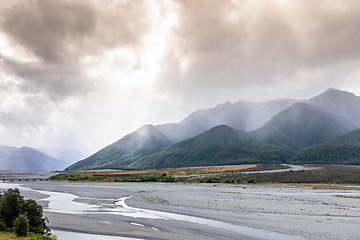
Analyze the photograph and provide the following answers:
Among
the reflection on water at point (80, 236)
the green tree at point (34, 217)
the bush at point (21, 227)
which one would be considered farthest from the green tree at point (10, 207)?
the reflection on water at point (80, 236)

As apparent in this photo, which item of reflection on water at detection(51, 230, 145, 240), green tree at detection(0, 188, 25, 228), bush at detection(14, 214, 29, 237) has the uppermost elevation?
green tree at detection(0, 188, 25, 228)

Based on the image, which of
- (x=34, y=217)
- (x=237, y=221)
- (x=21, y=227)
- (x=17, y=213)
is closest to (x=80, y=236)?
(x=34, y=217)

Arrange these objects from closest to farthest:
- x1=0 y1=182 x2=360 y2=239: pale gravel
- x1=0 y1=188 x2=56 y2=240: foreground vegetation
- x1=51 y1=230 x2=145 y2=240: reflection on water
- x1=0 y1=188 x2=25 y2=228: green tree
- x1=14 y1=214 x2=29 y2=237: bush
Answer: x1=14 y1=214 x2=29 y2=237: bush, x1=0 y1=188 x2=56 y2=240: foreground vegetation, x1=0 y1=188 x2=25 y2=228: green tree, x1=51 y1=230 x2=145 y2=240: reflection on water, x1=0 y1=182 x2=360 y2=239: pale gravel

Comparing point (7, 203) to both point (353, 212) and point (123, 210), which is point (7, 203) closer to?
point (123, 210)

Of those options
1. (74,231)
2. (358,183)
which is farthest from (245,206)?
(358,183)

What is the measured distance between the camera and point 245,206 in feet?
140

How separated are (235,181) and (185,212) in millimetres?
68223

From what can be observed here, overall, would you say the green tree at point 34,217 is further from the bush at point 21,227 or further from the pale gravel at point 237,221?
the pale gravel at point 237,221

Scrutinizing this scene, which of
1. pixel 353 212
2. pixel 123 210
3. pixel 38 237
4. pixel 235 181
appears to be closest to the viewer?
pixel 38 237

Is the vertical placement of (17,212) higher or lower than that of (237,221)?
higher

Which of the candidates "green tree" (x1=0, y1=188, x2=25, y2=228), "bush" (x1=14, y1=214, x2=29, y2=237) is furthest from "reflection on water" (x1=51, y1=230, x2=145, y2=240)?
"green tree" (x1=0, y1=188, x2=25, y2=228)

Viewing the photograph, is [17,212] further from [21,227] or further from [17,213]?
[21,227]

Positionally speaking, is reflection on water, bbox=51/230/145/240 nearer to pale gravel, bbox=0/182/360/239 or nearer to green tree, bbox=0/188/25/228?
pale gravel, bbox=0/182/360/239

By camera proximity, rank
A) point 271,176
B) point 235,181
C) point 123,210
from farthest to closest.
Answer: point 271,176, point 235,181, point 123,210
